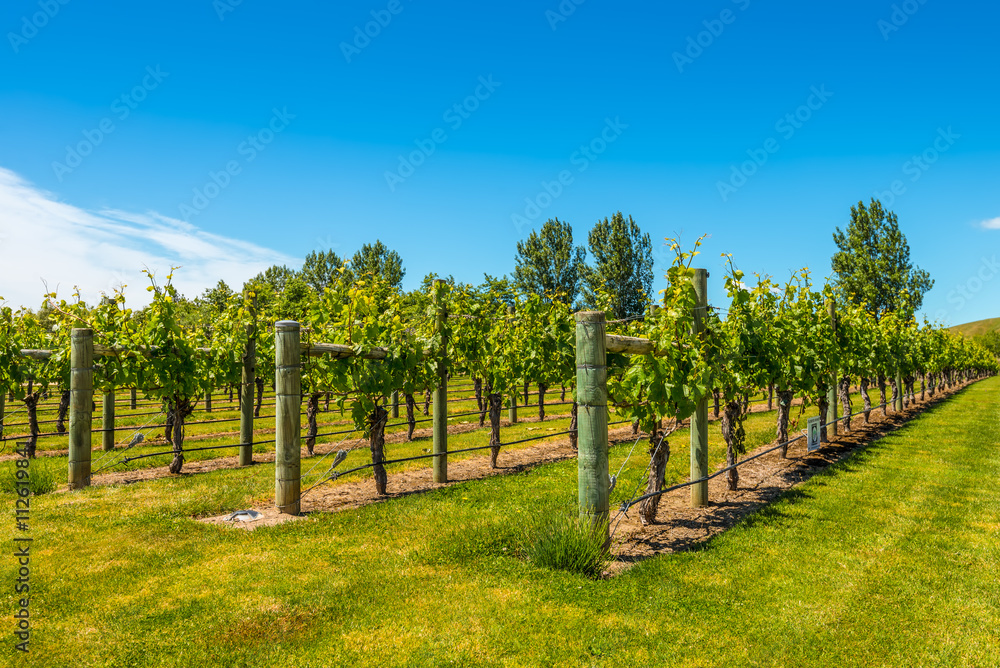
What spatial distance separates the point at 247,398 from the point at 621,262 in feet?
129

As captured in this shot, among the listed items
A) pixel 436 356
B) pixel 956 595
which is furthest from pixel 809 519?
pixel 436 356

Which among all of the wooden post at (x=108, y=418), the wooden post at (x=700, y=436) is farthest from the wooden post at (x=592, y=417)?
the wooden post at (x=108, y=418)

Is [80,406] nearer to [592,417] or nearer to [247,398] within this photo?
[247,398]

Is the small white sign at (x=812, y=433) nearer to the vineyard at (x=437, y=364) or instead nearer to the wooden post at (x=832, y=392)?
the vineyard at (x=437, y=364)

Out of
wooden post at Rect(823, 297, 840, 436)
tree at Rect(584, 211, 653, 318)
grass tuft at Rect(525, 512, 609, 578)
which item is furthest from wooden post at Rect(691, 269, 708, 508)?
tree at Rect(584, 211, 653, 318)

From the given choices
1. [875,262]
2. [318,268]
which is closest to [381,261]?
[318,268]

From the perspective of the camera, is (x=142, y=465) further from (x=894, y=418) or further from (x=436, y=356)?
(x=894, y=418)

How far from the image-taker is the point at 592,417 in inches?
217

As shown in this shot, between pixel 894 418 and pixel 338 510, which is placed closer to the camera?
pixel 338 510

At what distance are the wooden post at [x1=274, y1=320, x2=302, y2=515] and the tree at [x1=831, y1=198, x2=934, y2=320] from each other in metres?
45.3

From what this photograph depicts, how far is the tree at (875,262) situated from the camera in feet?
141

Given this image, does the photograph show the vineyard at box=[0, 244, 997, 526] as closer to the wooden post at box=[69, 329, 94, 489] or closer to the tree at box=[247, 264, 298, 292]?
the wooden post at box=[69, 329, 94, 489]

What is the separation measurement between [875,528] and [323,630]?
611cm

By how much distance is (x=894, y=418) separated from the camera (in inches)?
712
